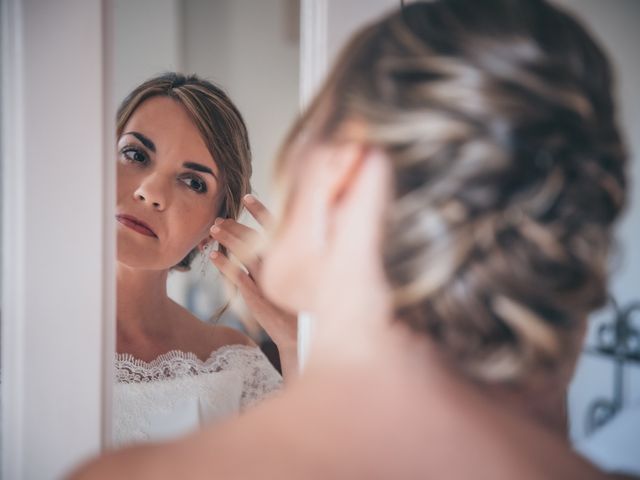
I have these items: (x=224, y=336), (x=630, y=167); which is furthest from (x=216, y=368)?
(x=630, y=167)

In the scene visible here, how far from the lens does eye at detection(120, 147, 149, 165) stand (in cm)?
64

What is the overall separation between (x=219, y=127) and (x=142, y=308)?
9.8 inches

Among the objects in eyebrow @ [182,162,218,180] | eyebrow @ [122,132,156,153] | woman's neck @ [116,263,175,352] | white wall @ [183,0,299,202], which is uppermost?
white wall @ [183,0,299,202]

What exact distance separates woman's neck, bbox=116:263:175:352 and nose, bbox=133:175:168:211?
0.28 ft

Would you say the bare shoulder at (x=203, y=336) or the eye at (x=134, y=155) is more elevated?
the eye at (x=134, y=155)

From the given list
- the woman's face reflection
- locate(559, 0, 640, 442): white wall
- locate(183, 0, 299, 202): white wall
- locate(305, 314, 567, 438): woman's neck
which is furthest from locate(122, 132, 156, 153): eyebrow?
locate(559, 0, 640, 442): white wall

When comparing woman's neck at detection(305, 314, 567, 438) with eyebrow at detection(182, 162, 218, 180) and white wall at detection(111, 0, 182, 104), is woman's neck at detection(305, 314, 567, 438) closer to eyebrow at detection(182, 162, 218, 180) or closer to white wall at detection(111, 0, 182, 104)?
eyebrow at detection(182, 162, 218, 180)

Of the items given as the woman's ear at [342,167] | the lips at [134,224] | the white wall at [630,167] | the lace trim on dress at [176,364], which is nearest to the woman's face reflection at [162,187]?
the lips at [134,224]

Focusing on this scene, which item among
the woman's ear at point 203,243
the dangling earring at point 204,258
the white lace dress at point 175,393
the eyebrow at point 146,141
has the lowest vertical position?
the white lace dress at point 175,393

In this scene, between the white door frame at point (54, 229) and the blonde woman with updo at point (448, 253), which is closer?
the blonde woman with updo at point (448, 253)

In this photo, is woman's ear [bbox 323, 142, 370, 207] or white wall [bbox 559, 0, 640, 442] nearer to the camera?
woman's ear [bbox 323, 142, 370, 207]

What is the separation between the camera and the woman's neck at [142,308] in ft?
2.14

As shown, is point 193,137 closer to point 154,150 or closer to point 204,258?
point 154,150

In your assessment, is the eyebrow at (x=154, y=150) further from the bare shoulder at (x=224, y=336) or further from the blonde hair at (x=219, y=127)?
the bare shoulder at (x=224, y=336)
